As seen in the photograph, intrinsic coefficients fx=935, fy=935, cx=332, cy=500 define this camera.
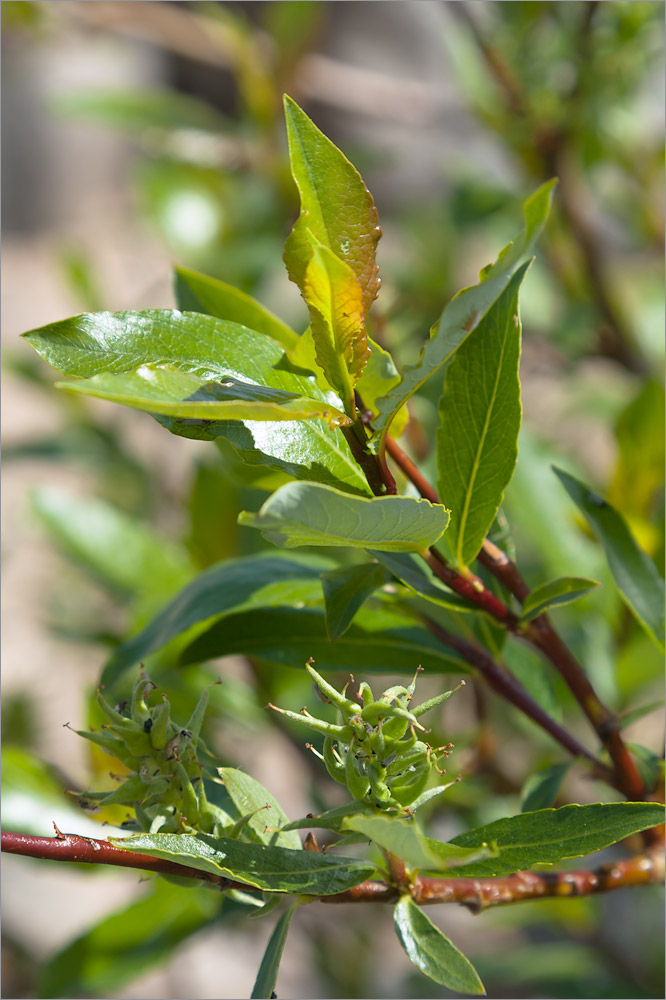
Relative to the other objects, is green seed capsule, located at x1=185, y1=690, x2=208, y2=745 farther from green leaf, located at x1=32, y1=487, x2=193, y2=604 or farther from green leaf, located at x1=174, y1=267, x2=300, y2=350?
green leaf, located at x1=32, y1=487, x2=193, y2=604

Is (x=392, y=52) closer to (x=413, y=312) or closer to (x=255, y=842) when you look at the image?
(x=413, y=312)

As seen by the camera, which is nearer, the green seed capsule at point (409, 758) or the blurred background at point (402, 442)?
the green seed capsule at point (409, 758)

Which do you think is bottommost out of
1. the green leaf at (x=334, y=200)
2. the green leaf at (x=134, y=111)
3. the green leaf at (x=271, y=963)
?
the green leaf at (x=271, y=963)

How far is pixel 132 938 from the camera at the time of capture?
82 cm

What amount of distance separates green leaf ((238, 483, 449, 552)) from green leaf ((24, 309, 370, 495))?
4 centimetres

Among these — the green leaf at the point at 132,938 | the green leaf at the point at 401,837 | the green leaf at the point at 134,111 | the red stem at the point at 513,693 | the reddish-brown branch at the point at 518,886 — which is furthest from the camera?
the green leaf at the point at 134,111

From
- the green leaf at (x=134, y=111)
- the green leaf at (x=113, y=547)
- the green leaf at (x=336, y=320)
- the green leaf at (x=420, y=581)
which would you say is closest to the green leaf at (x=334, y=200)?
the green leaf at (x=336, y=320)

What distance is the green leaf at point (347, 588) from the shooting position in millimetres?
450

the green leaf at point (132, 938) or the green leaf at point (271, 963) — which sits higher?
the green leaf at point (271, 963)

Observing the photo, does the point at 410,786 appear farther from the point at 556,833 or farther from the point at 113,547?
the point at 113,547

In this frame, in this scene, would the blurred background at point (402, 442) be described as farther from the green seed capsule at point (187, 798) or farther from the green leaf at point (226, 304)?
the green seed capsule at point (187, 798)

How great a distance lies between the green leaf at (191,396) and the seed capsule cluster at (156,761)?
132 millimetres

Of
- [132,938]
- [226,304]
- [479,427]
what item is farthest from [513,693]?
[132,938]

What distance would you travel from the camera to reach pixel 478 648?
56cm
